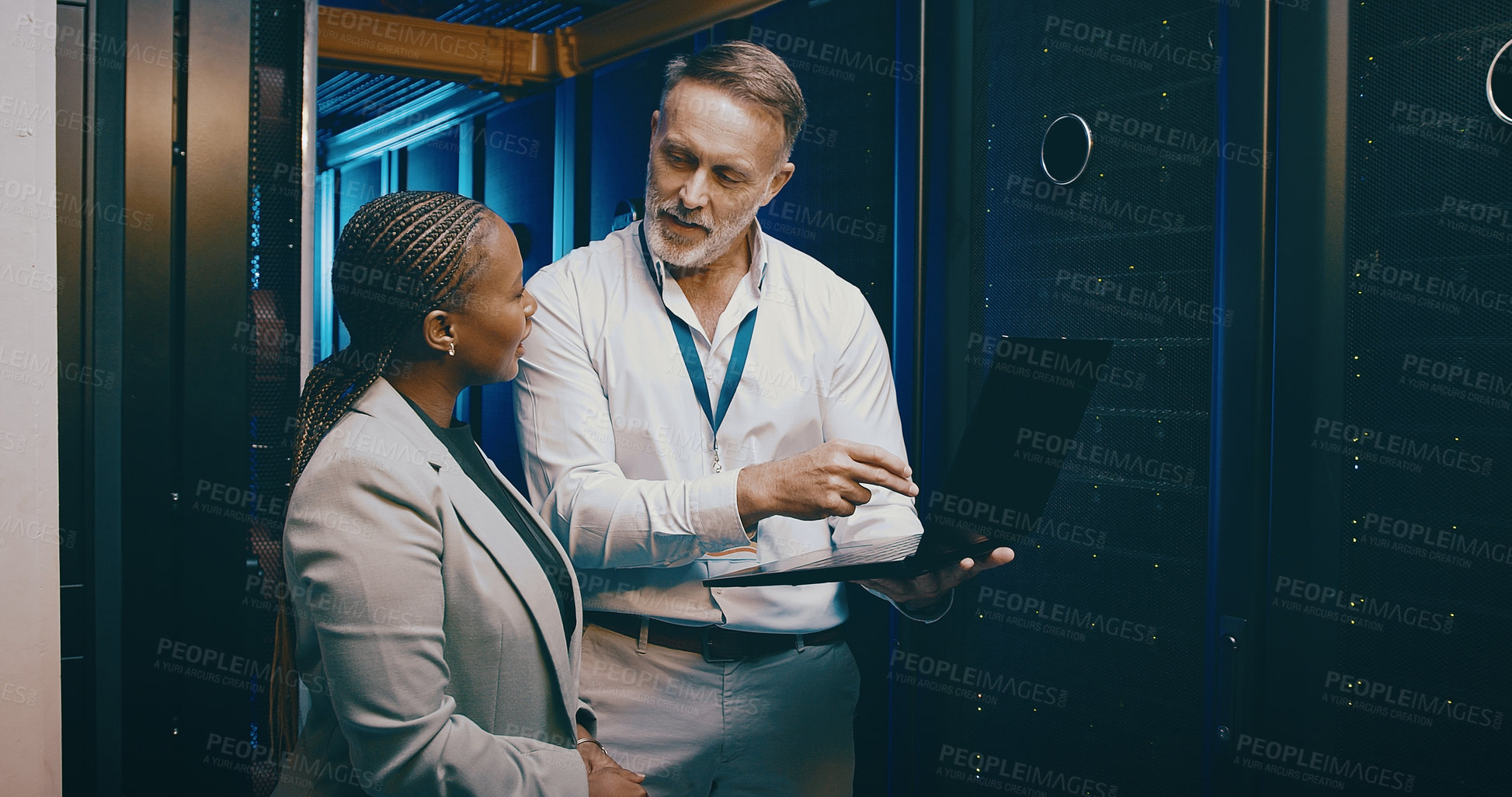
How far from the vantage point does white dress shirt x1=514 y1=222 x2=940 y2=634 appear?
160 centimetres

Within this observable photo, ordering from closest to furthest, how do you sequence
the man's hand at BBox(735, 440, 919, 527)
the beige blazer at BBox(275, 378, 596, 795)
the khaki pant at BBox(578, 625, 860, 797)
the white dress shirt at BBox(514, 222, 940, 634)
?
1. the beige blazer at BBox(275, 378, 596, 795)
2. the man's hand at BBox(735, 440, 919, 527)
3. the white dress shirt at BBox(514, 222, 940, 634)
4. the khaki pant at BBox(578, 625, 860, 797)

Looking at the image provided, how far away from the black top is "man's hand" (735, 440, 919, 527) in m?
0.30

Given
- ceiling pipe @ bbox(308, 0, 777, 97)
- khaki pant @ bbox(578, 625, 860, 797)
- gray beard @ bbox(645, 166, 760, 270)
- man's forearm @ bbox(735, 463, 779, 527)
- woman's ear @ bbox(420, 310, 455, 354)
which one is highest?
ceiling pipe @ bbox(308, 0, 777, 97)

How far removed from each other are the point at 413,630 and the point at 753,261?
105 centimetres

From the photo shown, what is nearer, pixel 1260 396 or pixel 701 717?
pixel 1260 396

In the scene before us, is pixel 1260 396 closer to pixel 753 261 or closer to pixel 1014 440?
pixel 1014 440

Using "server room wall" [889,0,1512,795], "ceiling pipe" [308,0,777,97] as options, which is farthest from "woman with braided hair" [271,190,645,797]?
"ceiling pipe" [308,0,777,97]

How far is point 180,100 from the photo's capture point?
1657 mm

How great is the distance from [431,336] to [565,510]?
44 centimetres

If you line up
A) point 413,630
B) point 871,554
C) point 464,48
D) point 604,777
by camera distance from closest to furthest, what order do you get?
point 413,630 → point 604,777 → point 871,554 → point 464,48

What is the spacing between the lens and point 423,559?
3.78 ft

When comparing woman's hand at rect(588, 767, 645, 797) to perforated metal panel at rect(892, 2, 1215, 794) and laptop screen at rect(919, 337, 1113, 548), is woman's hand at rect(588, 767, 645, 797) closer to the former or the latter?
laptop screen at rect(919, 337, 1113, 548)

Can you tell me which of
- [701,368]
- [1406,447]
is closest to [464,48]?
[701,368]

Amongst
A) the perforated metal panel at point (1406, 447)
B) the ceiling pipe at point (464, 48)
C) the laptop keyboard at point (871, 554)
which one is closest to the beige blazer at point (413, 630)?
the laptop keyboard at point (871, 554)
